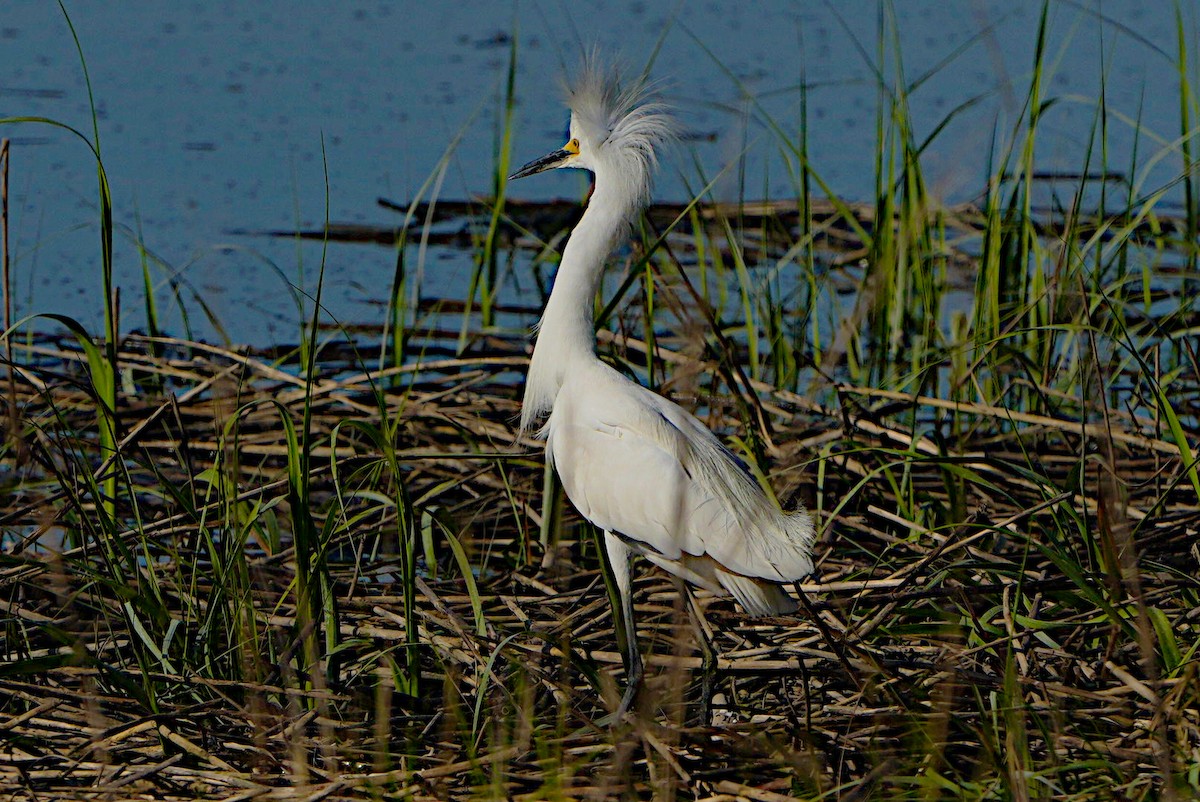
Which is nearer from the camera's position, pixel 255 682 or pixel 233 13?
pixel 255 682

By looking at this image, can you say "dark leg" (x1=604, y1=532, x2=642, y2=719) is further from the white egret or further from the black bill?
the black bill

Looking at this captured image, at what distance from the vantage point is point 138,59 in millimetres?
7547

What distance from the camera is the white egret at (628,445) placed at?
10.00 feet

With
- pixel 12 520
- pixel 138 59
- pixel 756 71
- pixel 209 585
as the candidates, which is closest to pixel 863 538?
pixel 209 585

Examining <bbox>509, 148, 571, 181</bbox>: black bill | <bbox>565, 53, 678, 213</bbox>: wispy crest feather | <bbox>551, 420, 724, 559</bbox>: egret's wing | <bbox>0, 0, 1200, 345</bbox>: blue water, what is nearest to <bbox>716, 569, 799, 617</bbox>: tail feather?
<bbox>551, 420, 724, 559</bbox>: egret's wing

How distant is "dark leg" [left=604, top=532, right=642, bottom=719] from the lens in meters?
3.00

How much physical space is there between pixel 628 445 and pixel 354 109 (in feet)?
14.0

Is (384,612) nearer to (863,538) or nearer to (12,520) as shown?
(12,520)

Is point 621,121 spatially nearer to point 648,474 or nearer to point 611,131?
point 611,131

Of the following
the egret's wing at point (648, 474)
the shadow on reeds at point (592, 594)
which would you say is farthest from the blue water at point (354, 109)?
the egret's wing at point (648, 474)

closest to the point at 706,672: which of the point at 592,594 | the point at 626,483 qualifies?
the point at 626,483

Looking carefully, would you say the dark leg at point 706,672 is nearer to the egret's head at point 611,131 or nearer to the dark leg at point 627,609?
the dark leg at point 627,609

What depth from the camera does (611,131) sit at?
3479 mm

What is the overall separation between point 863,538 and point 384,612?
1326mm
